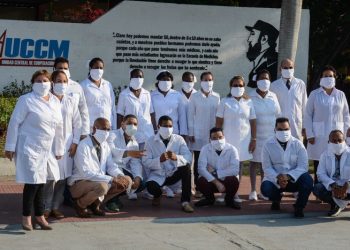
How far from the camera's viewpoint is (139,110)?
1079 centimetres

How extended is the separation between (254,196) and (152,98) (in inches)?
86.3

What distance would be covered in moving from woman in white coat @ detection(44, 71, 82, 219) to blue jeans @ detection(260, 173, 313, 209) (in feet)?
8.69

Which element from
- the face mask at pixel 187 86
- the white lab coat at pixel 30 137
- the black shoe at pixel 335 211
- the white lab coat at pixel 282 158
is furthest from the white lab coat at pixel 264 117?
the white lab coat at pixel 30 137

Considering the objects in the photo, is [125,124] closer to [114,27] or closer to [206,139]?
[206,139]

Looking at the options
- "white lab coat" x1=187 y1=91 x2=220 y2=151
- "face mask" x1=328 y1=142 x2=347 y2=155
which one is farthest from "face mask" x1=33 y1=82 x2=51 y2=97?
"face mask" x1=328 y1=142 x2=347 y2=155

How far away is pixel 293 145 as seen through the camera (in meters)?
10.1

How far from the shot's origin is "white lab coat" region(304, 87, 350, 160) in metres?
10.8

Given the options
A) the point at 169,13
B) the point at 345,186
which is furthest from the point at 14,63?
the point at 345,186

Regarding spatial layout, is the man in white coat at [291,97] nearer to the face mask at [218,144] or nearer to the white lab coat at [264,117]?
the white lab coat at [264,117]

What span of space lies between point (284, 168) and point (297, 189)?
38cm

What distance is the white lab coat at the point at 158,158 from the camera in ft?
33.2

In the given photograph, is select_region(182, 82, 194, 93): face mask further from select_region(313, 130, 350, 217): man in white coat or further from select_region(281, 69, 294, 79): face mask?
select_region(313, 130, 350, 217): man in white coat

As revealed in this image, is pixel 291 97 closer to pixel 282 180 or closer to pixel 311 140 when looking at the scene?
pixel 311 140

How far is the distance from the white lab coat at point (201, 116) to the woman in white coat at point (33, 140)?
9.85 feet
